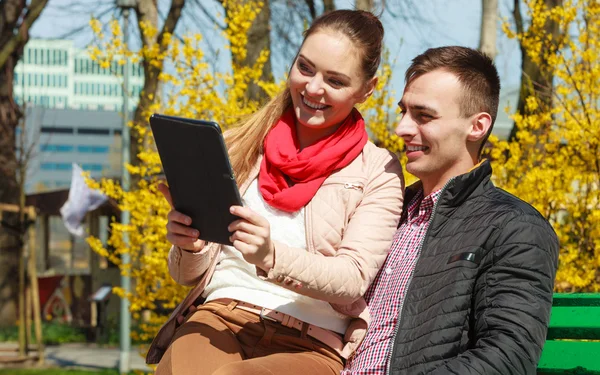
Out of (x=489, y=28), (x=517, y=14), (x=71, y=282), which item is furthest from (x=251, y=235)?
(x=71, y=282)

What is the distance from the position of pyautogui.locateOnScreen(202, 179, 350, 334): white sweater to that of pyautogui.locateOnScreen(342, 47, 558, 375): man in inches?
6.4

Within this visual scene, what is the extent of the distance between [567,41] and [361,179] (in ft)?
11.6

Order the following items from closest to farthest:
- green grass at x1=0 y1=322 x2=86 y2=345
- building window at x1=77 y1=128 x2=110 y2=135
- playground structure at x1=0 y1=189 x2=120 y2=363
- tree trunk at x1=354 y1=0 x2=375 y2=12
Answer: tree trunk at x1=354 y1=0 x2=375 y2=12
green grass at x1=0 y1=322 x2=86 y2=345
playground structure at x1=0 y1=189 x2=120 y2=363
building window at x1=77 y1=128 x2=110 y2=135

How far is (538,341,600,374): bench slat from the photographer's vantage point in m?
2.67

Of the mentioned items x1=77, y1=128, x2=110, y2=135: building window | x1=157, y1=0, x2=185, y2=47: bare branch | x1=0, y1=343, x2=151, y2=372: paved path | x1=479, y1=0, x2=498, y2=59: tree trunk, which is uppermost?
x1=77, y1=128, x2=110, y2=135: building window

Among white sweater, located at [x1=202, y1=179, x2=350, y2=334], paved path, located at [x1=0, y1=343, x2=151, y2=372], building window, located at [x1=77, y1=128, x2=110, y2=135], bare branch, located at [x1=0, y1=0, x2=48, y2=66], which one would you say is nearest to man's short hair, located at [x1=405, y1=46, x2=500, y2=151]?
white sweater, located at [x1=202, y1=179, x2=350, y2=334]

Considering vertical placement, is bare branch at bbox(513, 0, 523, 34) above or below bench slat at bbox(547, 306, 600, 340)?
above

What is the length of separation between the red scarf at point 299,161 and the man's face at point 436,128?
0.18 metres

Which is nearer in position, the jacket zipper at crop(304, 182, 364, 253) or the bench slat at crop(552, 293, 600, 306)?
the jacket zipper at crop(304, 182, 364, 253)

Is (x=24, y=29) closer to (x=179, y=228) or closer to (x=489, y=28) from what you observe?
(x=489, y=28)

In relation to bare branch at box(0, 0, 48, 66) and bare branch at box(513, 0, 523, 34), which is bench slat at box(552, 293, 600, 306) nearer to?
bare branch at box(513, 0, 523, 34)

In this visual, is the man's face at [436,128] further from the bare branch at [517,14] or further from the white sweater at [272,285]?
the bare branch at [517,14]

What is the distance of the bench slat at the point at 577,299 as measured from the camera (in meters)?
2.73

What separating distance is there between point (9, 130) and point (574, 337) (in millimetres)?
12919
